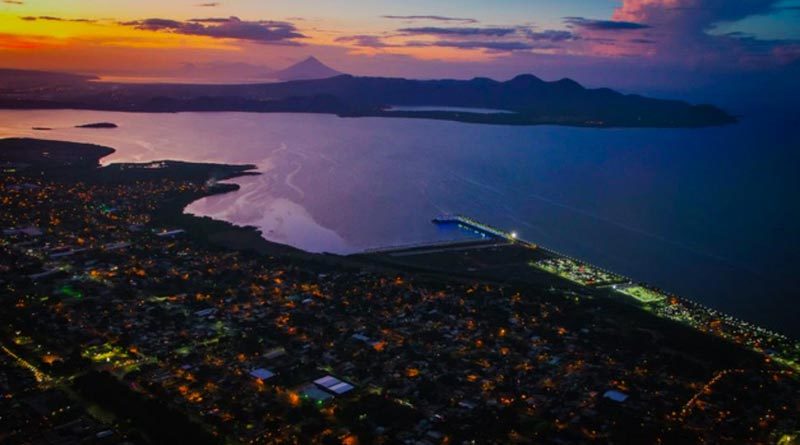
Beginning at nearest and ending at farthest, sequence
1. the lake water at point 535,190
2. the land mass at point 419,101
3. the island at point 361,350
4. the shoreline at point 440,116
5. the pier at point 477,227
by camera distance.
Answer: the island at point 361,350 → the lake water at point 535,190 → the pier at point 477,227 → the shoreline at point 440,116 → the land mass at point 419,101

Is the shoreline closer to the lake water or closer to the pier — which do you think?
the lake water

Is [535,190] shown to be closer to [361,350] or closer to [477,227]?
[477,227]

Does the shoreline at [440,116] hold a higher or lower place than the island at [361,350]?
higher

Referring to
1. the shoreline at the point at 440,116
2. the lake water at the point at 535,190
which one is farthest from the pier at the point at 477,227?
the shoreline at the point at 440,116

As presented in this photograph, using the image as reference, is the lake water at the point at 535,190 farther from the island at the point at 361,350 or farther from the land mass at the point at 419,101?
the land mass at the point at 419,101

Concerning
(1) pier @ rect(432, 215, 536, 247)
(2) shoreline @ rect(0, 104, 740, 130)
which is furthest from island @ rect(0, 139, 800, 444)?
(2) shoreline @ rect(0, 104, 740, 130)

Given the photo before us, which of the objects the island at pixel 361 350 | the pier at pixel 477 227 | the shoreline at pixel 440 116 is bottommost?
the island at pixel 361 350

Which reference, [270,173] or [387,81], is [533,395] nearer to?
[270,173]
